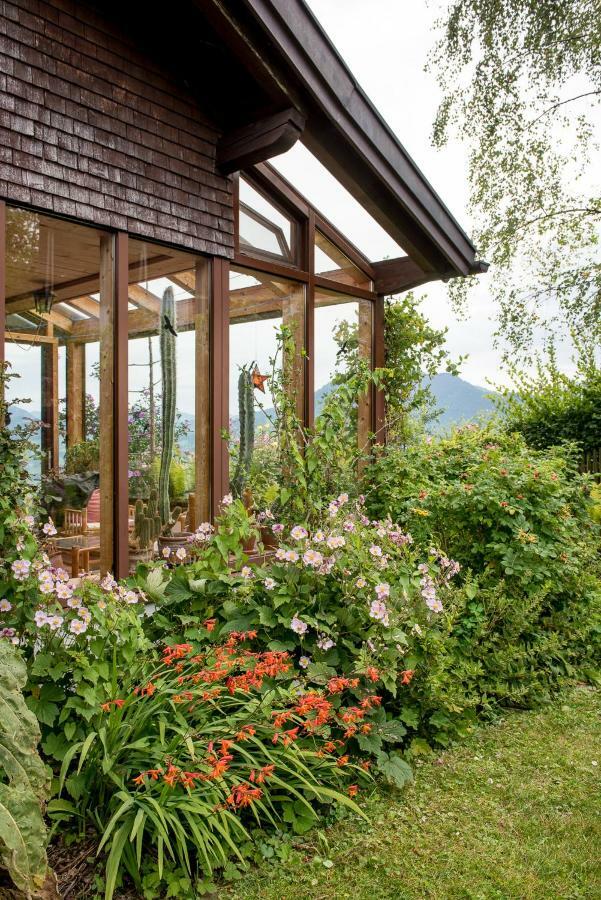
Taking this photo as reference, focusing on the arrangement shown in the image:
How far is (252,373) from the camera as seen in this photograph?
5.56m

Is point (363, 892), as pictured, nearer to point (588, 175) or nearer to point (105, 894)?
point (105, 894)

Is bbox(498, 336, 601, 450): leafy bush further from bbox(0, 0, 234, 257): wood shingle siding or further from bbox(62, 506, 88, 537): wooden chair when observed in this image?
bbox(62, 506, 88, 537): wooden chair

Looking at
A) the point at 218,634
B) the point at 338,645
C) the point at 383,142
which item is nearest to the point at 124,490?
the point at 218,634

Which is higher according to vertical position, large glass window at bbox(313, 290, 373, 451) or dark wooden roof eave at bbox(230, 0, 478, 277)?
dark wooden roof eave at bbox(230, 0, 478, 277)

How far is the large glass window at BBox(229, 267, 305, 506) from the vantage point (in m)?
5.32

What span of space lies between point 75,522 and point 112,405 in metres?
0.77

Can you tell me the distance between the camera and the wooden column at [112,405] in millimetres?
4336

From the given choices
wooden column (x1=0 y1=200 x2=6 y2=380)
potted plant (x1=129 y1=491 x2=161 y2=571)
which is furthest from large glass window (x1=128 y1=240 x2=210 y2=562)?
wooden column (x1=0 y1=200 x2=6 y2=380)

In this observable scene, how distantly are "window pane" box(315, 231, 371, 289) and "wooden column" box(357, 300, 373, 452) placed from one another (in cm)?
28

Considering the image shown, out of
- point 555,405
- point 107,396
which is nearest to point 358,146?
point 107,396

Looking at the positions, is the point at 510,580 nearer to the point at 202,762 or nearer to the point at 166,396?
the point at 202,762

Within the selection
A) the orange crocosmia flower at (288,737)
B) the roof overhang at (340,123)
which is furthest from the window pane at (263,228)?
the orange crocosmia flower at (288,737)

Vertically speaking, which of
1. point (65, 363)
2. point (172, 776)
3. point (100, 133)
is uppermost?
point (100, 133)

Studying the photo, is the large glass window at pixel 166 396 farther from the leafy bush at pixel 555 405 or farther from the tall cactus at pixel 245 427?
the leafy bush at pixel 555 405
